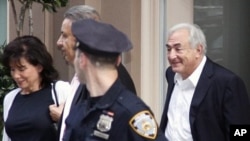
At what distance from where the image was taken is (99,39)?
3053 millimetres

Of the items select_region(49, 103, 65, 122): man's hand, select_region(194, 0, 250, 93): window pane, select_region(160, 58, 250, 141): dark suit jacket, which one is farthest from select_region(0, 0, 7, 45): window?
select_region(160, 58, 250, 141): dark suit jacket

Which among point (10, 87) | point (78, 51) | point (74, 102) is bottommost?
point (10, 87)

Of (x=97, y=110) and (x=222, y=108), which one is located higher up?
(x=97, y=110)

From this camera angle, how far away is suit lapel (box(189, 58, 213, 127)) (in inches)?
173

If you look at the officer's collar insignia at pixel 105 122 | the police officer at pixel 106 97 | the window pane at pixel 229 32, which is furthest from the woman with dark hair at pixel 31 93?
the window pane at pixel 229 32

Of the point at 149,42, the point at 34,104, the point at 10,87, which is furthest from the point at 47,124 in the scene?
the point at 149,42

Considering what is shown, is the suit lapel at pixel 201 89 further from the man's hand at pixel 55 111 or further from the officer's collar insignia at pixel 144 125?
the officer's collar insignia at pixel 144 125

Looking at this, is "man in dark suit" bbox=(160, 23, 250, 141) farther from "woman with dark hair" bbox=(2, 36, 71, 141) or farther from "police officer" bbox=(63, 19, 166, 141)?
"police officer" bbox=(63, 19, 166, 141)

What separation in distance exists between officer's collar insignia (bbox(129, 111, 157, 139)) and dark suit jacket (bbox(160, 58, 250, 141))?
1.42 meters

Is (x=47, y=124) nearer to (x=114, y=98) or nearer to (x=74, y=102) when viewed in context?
(x=74, y=102)

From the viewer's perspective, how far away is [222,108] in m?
4.37

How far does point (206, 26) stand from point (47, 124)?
320 cm

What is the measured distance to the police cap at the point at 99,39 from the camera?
3.02 meters

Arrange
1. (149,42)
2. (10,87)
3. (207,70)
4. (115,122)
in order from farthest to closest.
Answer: (149,42) → (10,87) → (207,70) → (115,122)
